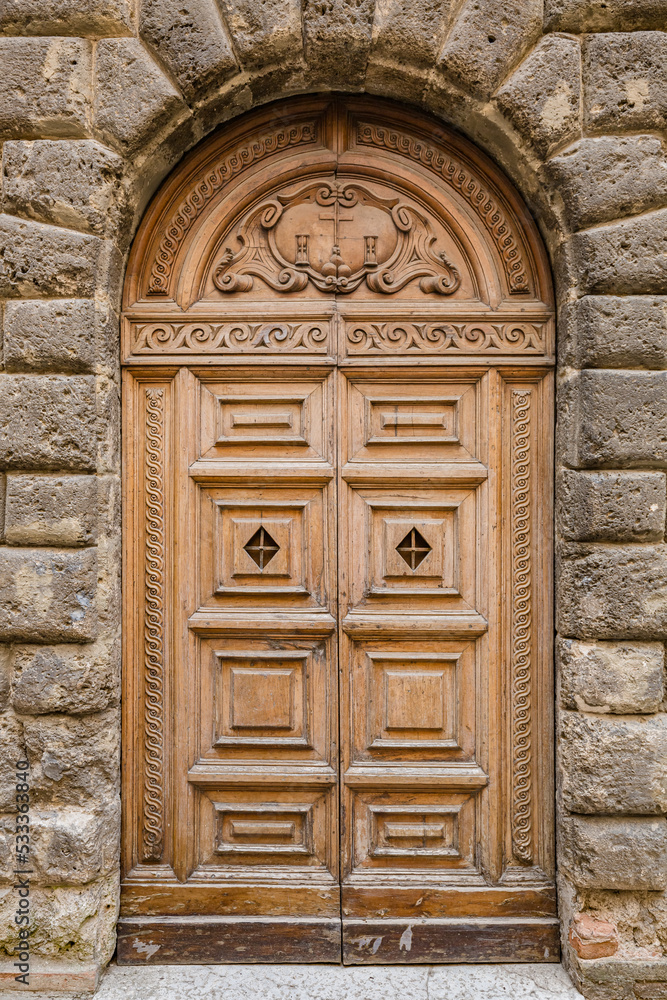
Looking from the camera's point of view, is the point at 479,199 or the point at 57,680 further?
the point at 479,199

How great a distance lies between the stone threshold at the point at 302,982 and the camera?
92.6 inches

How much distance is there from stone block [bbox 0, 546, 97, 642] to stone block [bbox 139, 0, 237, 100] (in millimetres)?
1813

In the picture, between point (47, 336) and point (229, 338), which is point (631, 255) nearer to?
point (229, 338)

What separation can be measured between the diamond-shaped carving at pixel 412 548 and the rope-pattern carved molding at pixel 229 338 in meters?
0.81

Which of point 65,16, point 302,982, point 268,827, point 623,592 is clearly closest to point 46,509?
point 268,827

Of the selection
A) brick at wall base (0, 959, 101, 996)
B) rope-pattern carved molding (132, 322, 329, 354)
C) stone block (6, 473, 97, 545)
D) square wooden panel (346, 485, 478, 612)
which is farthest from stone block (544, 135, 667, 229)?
brick at wall base (0, 959, 101, 996)

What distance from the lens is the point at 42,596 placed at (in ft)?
7.79

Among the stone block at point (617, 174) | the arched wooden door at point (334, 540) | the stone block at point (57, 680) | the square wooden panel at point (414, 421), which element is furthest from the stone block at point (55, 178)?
the stone block at point (617, 174)

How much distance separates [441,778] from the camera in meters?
2.56

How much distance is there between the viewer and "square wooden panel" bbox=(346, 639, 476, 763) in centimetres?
259

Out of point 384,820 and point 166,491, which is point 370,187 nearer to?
point 166,491

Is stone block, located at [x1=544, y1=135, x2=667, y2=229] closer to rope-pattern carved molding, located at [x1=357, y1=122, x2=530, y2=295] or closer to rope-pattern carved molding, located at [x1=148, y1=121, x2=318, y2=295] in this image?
rope-pattern carved molding, located at [x1=357, y1=122, x2=530, y2=295]

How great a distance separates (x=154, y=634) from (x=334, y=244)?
5.67 ft

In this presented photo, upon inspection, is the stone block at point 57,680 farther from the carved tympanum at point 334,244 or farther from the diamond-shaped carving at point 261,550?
the carved tympanum at point 334,244
